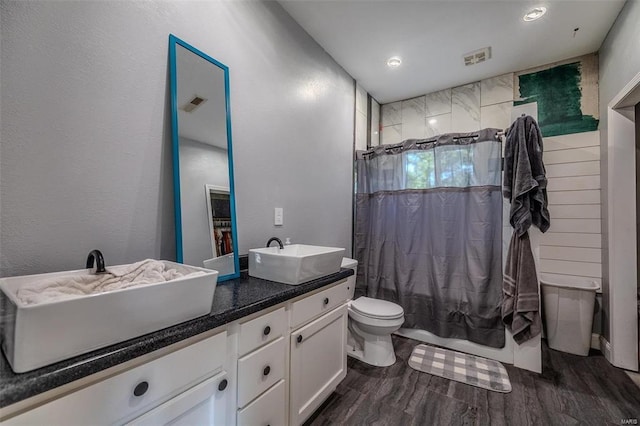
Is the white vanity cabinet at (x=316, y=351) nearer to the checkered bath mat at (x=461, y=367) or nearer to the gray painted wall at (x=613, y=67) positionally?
the checkered bath mat at (x=461, y=367)

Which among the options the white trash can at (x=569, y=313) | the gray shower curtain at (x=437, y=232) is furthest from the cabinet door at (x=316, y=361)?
the white trash can at (x=569, y=313)

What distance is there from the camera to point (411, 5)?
1.92m

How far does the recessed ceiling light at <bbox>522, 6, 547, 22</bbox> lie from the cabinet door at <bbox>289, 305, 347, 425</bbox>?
2534 millimetres

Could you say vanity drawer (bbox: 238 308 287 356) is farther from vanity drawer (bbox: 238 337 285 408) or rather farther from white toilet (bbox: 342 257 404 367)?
white toilet (bbox: 342 257 404 367)

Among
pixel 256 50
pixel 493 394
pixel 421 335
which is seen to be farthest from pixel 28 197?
pixel 421 335

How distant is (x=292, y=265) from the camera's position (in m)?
1.37

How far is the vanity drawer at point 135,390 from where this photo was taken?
0.60 m

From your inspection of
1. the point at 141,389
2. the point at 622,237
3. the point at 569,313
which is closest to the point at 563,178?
the point at 622,237

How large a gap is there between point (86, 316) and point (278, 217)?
51.3 inches

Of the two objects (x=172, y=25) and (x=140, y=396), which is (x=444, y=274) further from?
(x=172, y=25)

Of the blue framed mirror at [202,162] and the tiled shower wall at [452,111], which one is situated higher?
A: the tiled shower wall at [452,111]

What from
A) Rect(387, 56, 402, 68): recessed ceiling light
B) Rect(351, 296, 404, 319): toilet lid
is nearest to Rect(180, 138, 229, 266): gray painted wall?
Rect(351, 296, 404, 319): toilet lid

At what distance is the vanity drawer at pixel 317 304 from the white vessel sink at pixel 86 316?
525mm

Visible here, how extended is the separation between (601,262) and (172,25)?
11.9ft
